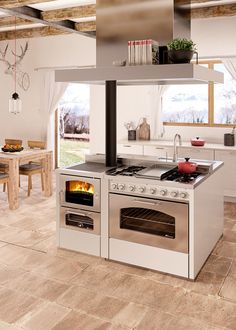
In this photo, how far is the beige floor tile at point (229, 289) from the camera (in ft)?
9.55

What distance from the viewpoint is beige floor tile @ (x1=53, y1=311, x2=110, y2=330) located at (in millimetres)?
2488

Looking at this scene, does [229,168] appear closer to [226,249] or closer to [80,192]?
[226,249]

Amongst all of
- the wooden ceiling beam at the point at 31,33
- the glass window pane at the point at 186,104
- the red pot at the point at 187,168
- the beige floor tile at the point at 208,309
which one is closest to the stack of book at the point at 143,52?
the red pot at the point at 187,168

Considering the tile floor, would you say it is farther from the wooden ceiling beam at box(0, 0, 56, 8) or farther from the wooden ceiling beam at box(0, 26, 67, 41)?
the wooden ceiling beam at box(0, 26, 67, 41)

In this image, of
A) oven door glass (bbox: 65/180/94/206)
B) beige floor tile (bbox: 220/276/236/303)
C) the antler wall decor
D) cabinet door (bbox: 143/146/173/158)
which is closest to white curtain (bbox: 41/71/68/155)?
the antler wall decor

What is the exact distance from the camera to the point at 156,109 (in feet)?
20.9

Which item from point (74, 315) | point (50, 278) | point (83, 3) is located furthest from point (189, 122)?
point (74, 315)

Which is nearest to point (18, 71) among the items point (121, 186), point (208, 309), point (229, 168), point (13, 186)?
point (13, 186)

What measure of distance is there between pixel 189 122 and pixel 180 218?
3.45 meters

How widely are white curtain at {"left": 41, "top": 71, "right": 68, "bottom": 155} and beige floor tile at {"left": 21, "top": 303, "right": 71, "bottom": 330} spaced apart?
522cm

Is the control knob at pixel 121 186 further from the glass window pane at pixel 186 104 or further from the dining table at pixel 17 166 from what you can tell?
the glass window pane at pixel 186 104

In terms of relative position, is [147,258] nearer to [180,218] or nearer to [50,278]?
[180,218]

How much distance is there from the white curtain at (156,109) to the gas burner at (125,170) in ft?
8.88

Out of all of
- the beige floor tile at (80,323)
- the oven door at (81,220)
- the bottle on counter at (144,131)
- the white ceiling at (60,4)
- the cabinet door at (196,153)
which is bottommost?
the beige floor tile at (80,323)
